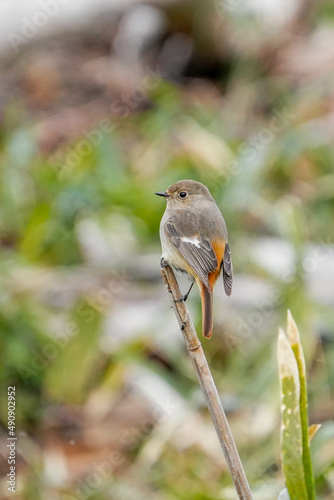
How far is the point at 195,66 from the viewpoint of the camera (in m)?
7.17

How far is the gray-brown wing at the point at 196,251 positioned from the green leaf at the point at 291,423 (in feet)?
1.38

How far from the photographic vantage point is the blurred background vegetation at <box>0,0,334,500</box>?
10.6 ft

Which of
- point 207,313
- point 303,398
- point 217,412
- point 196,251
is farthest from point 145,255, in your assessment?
point 217,412

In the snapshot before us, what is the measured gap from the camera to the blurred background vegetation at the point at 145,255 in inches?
128

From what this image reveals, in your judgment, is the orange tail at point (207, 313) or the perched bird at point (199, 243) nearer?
the orange tail at point (207, 313)

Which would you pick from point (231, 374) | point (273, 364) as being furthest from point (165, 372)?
point (273, 364)

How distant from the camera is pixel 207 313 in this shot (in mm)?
1876

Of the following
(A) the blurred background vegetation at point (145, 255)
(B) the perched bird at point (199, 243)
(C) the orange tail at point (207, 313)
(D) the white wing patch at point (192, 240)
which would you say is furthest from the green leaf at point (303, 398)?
(A) the blurred background vegetation at point (145, 255)

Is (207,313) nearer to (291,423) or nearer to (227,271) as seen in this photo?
(227,271)

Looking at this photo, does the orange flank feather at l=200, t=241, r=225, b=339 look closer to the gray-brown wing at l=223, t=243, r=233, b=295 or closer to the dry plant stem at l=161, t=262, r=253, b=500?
the gray-brown wing at l=223, t=243, r=233, b=295

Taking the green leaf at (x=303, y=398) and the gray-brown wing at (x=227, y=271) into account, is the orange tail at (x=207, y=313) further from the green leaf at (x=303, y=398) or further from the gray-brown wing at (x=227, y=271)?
the green leaf at (x=303, y=398)

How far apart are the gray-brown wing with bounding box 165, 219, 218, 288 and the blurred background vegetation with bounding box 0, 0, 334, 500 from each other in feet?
2.07

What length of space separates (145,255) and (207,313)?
239cm

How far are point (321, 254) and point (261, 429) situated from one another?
1.08 meters
